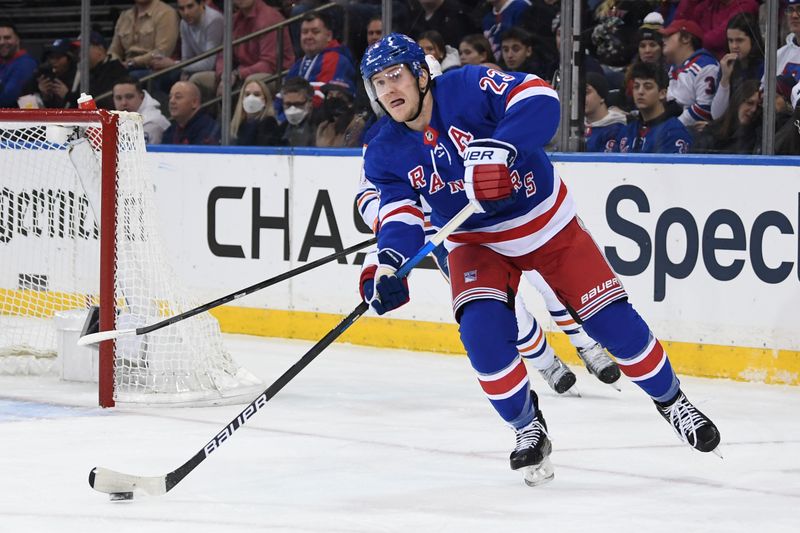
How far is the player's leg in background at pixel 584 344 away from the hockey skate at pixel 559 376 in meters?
0.09

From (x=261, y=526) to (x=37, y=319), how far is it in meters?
3.15

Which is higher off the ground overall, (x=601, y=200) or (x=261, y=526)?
(x=601, y=200)

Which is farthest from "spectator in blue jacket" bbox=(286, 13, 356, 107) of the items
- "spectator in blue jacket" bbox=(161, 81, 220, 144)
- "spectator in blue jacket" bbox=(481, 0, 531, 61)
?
"spectator in blue jacket" bbox=(481, 0, 531, 61)

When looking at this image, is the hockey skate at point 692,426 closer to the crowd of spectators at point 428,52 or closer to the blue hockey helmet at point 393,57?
the blue hockey helmet at point 393,57

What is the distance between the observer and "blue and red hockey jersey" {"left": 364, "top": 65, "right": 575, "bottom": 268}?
11.3ft

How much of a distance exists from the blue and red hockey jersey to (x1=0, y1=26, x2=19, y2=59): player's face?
518 cm

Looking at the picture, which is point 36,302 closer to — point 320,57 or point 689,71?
point 320,57

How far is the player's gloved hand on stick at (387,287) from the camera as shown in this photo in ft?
11.1

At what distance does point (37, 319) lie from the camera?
594cm

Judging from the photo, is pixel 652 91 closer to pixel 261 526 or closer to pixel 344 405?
pixel 344 405

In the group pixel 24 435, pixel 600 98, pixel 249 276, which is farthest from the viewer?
pixel 249 276

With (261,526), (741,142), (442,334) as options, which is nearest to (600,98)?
(741,142)

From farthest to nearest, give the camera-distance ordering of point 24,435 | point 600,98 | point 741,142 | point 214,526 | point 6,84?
point 6,84
point 600,98
point 741,142
point 24,435
point 214,526

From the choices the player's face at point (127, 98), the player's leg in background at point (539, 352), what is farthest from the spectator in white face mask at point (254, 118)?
the player's leg in background at point (539, 352)
